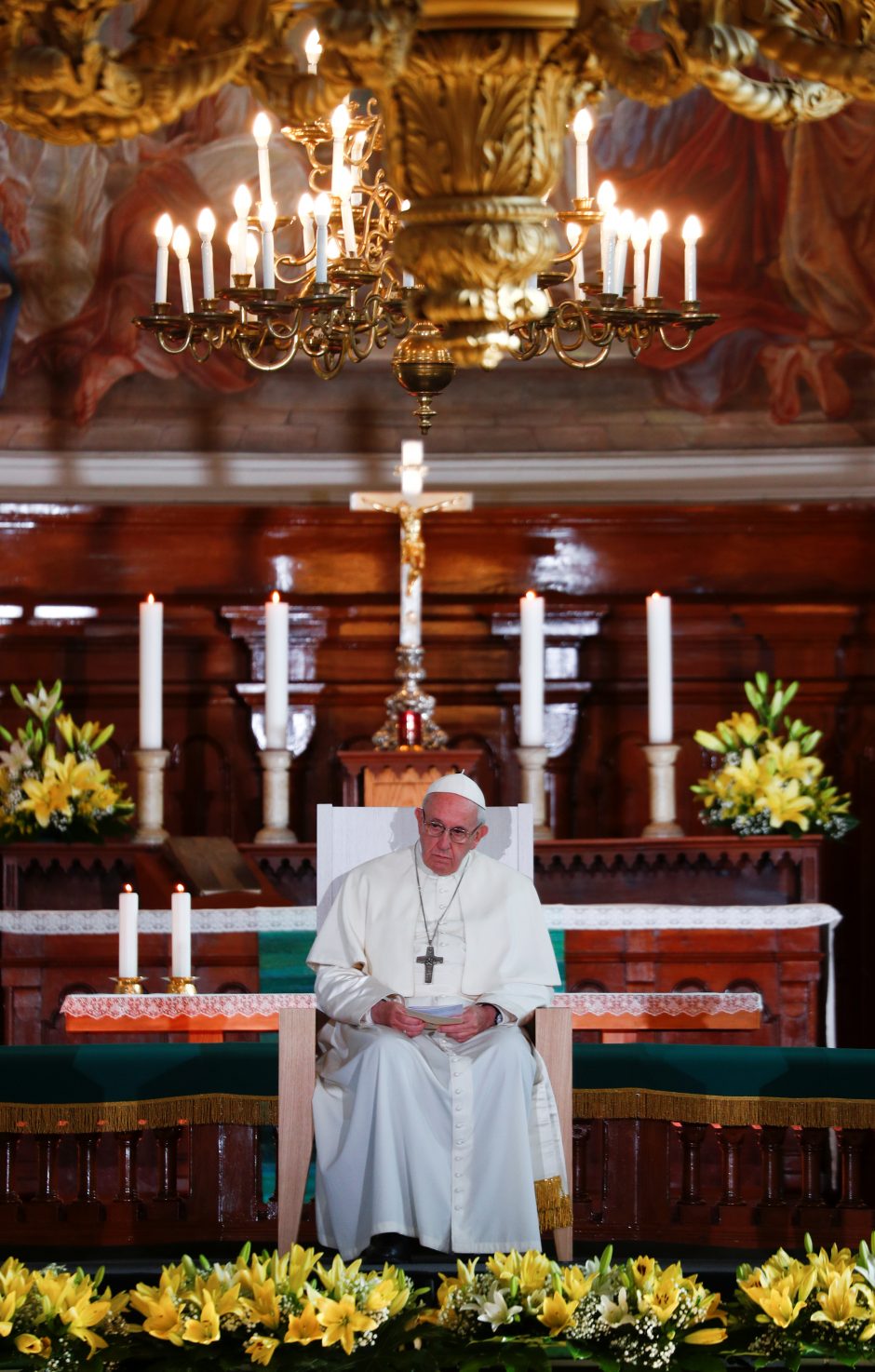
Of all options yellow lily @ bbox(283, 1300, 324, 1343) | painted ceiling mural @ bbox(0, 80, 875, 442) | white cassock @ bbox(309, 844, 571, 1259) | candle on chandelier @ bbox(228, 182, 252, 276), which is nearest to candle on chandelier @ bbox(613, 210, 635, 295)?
candle on chandelier @ bbox(228, 182, 252, 276)

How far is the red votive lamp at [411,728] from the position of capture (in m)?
6.91

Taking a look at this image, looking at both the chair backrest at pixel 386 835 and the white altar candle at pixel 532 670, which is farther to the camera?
the white altar candle at pixel 532 670

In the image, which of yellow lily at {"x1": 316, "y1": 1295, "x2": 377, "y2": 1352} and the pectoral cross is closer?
yellow lily at {"x1": 316, "y1": 1295, "x2": 377, "y2": 1352}

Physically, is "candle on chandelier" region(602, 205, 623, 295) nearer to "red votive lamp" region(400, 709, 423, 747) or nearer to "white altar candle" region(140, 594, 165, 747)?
"red votive lamp" region(400, 709, 423, 747)

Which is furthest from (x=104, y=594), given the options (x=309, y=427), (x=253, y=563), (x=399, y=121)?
(x=399, y=121)

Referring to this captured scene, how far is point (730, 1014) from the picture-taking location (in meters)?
5.64

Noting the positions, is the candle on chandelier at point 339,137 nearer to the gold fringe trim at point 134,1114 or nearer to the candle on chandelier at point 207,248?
the candle on chandelier at point 207,248

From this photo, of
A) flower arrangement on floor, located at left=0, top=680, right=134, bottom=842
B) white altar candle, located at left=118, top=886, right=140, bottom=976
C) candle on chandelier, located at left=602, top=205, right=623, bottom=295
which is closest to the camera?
candle on chandelier, located at left=602, top=205, right=623, bottom=295

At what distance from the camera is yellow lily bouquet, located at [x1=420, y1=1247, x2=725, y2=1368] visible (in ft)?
11.6

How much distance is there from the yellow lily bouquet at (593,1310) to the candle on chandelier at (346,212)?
2.68 meters

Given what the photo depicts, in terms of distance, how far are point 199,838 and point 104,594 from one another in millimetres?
1746

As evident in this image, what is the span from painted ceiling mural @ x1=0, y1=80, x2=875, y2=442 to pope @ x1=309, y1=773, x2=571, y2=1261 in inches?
167

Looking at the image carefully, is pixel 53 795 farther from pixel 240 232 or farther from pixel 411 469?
pixel 240 232

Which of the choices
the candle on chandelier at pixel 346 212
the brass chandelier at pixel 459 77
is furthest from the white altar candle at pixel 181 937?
the brass chandelier at pixel 459 77
